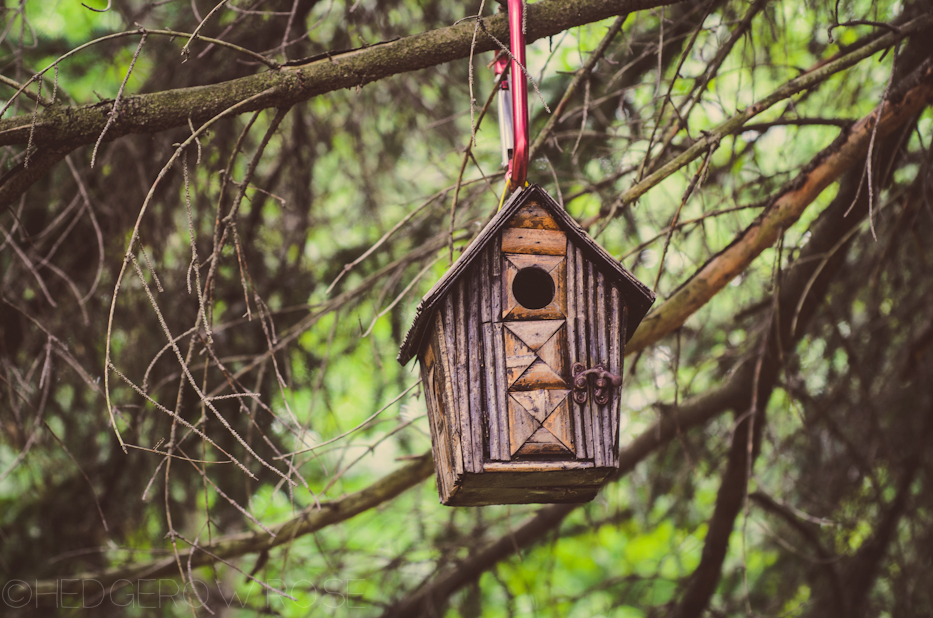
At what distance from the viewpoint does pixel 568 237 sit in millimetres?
1684

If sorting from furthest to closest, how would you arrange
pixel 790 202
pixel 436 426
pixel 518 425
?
pixel 790 202 < pixel 436 426 < pixel 518 425

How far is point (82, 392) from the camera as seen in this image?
141 inches

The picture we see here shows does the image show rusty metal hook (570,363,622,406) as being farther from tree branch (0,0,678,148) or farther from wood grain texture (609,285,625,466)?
tree branch (0,0,678,148)

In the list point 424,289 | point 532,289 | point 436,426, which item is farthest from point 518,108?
point 424,289

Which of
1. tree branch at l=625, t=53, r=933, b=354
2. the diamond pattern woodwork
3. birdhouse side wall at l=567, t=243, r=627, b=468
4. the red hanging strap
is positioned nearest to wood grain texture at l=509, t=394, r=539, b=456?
the diamond pattern woodwork

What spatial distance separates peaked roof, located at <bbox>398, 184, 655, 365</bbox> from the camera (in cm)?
158

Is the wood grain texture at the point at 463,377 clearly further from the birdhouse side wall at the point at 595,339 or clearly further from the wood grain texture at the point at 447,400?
the birdhouse side wall at the point at 595,339

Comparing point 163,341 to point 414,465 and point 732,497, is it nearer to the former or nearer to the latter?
point 414,465

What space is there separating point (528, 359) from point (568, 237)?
29 centimetres

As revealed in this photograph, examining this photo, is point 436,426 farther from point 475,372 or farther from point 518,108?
point 518,108

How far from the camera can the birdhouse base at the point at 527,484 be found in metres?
1.55

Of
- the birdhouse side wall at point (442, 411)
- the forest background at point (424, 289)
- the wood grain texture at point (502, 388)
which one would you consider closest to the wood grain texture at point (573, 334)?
the wood grain texture at point (502, 388)

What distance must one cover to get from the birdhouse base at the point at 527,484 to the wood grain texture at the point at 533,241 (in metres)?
0.46

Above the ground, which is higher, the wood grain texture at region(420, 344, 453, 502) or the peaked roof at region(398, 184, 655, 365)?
the peaked roof at region(398, 184, 655, 365)
